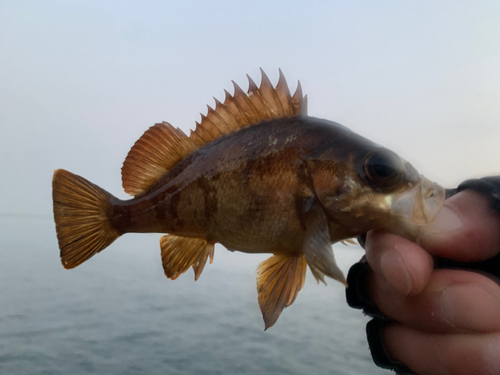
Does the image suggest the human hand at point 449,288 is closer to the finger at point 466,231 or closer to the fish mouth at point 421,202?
the finger at point 466,231

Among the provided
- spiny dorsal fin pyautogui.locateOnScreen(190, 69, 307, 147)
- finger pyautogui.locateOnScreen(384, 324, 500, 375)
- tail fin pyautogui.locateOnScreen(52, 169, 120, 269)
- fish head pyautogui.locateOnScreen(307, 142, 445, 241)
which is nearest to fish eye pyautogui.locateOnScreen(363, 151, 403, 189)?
fish head pyautogui.locateOnScreen(307, 142, 445, 241)

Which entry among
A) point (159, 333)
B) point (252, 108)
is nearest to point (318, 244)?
point (252, 108)

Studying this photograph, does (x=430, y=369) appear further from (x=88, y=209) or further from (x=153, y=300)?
(x=153, y=300)

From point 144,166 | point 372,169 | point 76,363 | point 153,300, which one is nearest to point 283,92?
point 372,169

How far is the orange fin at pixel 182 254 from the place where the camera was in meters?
1.54

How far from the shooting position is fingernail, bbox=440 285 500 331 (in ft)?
3.77

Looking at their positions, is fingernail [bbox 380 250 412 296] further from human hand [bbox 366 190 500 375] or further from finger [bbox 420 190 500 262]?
finger [bbox 420 190 500 262]

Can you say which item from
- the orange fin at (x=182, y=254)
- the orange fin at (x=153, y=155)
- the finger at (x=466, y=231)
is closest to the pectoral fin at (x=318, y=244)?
the finger at (x=466, y=231)

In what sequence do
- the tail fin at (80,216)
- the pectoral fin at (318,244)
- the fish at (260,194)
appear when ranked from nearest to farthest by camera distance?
1. the pectoral fin at (318,244)
2. the fish at (260,194)
3. the tail fin at (80,216)

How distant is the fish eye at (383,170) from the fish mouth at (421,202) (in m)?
0.06

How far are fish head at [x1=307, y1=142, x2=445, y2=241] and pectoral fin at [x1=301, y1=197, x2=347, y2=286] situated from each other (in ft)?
0.15

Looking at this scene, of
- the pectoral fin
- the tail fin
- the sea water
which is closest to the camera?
the pectoral fin

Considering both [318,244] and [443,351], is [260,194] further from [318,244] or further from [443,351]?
[443,351]

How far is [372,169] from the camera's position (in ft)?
3.85
